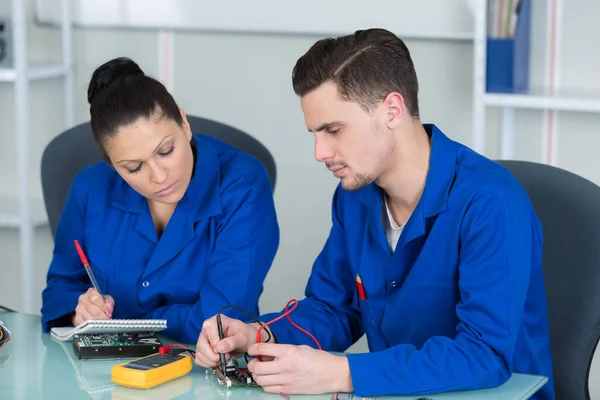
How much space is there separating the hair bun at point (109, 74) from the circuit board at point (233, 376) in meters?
0.74

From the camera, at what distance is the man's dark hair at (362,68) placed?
1.67 metres

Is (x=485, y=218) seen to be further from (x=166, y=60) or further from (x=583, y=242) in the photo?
(x=166, y=60)

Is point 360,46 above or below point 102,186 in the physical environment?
above

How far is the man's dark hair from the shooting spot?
1667 mm

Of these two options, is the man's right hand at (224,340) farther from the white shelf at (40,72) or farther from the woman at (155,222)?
the white shelf at (40,72)

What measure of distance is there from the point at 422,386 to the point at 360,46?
2.00 feet

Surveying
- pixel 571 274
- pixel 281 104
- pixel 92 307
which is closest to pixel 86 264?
pixel 92 307

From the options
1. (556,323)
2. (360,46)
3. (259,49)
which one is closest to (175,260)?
(360,46)

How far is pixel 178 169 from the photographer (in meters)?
1.99

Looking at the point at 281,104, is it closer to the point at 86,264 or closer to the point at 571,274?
the point at 86,264

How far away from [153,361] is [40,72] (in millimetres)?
1906

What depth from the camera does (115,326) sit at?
171 cm

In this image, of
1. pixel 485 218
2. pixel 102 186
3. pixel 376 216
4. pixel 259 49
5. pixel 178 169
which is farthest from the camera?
pixel 259 49

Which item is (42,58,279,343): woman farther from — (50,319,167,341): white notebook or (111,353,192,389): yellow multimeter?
(111,353,192,389): yellow multimeter
